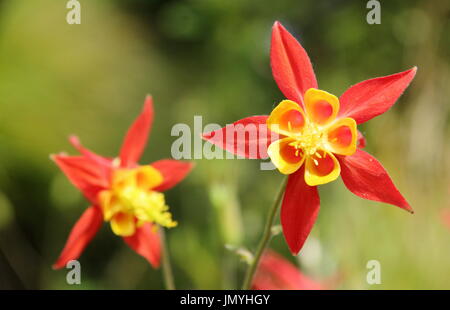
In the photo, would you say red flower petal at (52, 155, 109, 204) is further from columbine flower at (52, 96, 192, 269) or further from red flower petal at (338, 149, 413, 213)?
red flower petal at (338, 149, 413, 213)

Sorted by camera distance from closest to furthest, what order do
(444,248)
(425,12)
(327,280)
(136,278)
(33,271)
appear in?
(327,280), (444,248), (136,278), (33,271), (425,12)

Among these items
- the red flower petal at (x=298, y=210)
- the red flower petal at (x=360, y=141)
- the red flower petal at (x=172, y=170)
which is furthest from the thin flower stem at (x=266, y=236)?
the red flower petal at (x=172, y=170)

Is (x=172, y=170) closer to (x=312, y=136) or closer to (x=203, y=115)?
(x=312, y=136)

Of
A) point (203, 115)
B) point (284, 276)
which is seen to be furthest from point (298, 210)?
point (203, 115)

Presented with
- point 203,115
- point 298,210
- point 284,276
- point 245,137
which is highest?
point 203,115

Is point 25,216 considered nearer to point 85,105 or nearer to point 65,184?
point 85,105
